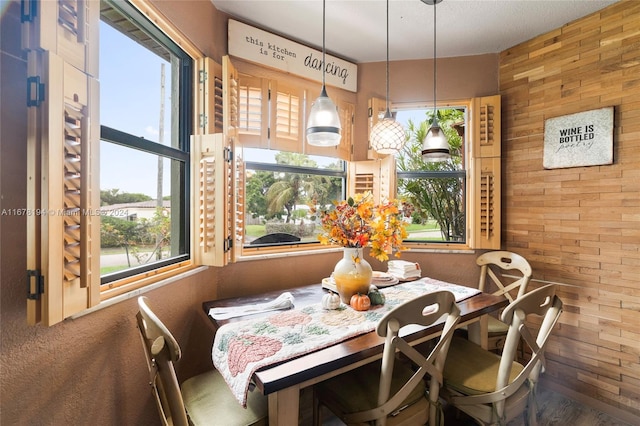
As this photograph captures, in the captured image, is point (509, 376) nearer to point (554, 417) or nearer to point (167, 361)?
point (554, 417)

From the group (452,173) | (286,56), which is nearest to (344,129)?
(286,56)

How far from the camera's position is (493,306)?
66.5 inches

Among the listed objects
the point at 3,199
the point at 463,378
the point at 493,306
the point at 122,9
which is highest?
the point at 122,9

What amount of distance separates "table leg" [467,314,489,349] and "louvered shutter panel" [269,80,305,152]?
1742 millimetres

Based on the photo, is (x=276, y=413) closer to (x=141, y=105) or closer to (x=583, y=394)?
(x=141, y=105)

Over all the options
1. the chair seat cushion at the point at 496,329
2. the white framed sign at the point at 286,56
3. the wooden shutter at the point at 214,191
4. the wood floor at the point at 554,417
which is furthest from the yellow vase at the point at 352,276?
the white framed sign at the point at 286,56

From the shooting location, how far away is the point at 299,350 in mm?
1146

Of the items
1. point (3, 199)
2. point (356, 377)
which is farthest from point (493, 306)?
point (3, 199)

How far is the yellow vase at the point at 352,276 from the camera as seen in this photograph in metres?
1.62

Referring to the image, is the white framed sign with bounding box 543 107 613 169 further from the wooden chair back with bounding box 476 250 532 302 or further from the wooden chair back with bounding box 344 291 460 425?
the wooden chair back with bounding box 344 291 460 425

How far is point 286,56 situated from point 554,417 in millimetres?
3177

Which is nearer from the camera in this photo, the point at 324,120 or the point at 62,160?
the point at 62,160

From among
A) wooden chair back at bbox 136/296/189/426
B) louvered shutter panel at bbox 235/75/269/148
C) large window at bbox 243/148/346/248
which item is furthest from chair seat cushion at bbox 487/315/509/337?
louvered shutter panel at bbox 235/75/269/148

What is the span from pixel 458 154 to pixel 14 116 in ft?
9.55
